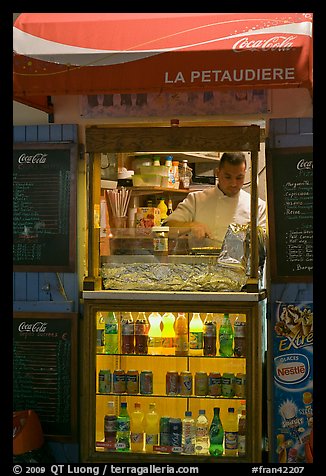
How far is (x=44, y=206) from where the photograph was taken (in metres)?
5.27

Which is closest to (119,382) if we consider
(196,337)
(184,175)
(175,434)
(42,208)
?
(175,434)

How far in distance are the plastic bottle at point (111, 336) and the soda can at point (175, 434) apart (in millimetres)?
677

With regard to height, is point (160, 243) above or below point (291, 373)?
above

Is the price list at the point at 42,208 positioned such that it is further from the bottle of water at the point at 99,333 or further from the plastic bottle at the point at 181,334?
the plastic bottle at the point at 181,334

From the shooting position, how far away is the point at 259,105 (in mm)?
5137

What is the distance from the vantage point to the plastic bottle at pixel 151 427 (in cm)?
498

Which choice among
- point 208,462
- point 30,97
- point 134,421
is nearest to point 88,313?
point 134,421

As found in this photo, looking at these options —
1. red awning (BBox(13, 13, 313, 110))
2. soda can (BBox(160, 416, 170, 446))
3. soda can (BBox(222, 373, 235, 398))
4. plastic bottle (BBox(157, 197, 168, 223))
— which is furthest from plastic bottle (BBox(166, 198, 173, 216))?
soda can (BBox(160, 416, 170, 446))

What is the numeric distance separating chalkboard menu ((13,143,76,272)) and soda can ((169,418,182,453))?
140cm

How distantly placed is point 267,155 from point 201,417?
204 cm

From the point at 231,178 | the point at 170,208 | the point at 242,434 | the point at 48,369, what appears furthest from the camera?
the point at 170,208

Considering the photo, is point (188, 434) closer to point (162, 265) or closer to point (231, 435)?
point (231, 435)

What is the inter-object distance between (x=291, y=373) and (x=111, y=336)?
4.56 ft
